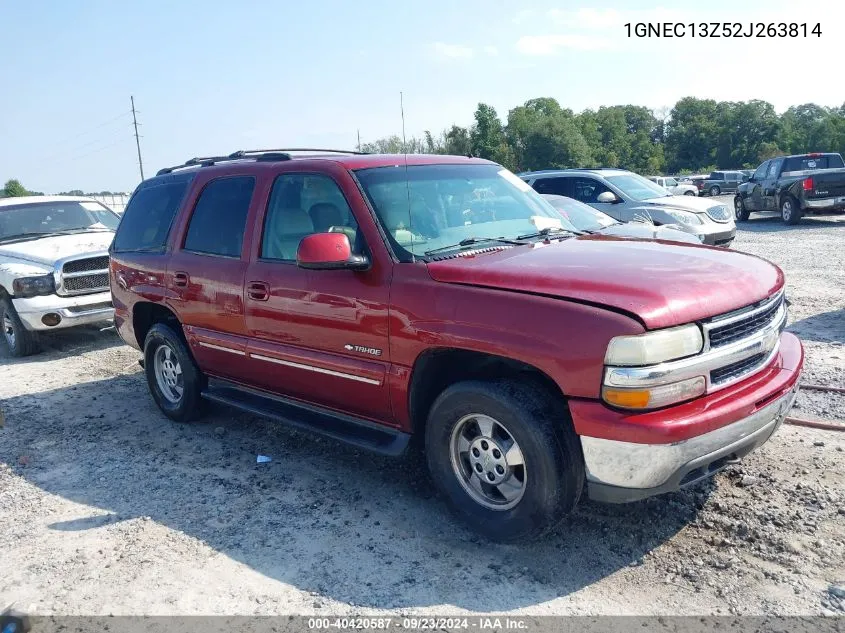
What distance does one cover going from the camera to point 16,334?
8.48m

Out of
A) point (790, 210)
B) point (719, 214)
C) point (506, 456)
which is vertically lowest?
point (506, 456)

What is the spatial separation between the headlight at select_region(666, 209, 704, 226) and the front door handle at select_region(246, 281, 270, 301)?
360 inches

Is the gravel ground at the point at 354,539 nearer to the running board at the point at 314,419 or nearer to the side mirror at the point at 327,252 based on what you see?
the running board at the point at 314,419

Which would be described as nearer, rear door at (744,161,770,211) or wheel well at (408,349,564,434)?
wheel well at (408,349,564,434)

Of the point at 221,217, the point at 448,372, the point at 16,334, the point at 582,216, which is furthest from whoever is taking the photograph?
the point at 582,216

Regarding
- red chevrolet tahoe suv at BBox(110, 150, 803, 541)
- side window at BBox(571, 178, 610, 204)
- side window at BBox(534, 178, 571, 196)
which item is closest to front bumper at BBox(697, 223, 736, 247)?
side window at BBox(571, 178, 610, 204)

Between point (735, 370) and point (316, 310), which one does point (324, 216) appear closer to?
point (316, 310)

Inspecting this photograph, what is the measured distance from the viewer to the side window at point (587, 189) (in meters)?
12.7

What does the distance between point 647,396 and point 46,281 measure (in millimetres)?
7659

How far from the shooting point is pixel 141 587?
3393 millimetres

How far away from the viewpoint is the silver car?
11883 millimetres

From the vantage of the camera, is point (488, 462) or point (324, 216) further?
point (324, 216)

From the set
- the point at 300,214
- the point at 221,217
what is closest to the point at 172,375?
the point at 221,217

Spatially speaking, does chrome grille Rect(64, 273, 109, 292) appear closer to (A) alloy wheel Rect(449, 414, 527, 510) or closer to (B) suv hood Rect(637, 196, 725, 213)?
(A) alloy wheel Rect(449, 414, 527, 510)
